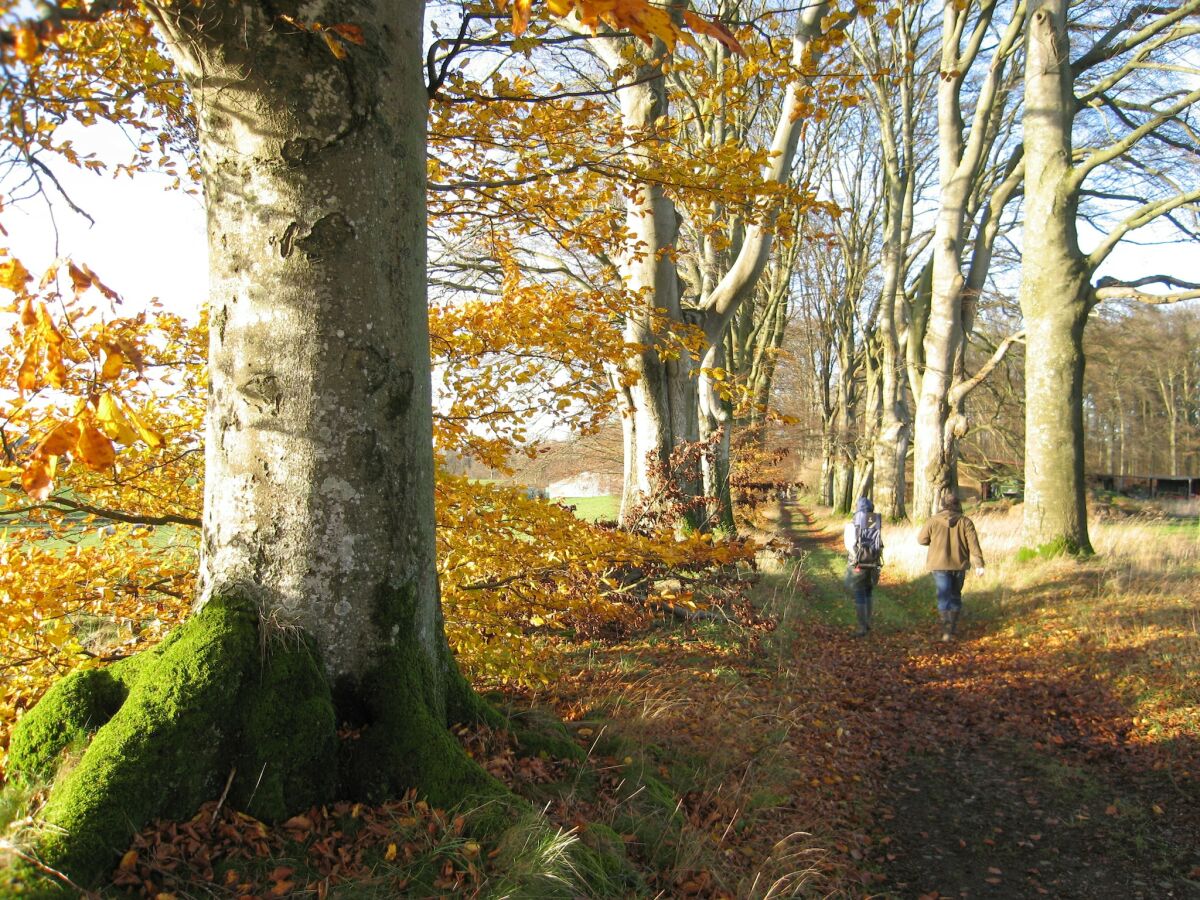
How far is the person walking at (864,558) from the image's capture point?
1018 cm

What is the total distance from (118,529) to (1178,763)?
710cm

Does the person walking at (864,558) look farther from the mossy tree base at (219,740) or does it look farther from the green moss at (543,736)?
the mossy tree base at (219,740)

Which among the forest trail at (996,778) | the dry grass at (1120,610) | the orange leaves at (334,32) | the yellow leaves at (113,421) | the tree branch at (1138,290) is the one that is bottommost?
the forest trail at (996,778)

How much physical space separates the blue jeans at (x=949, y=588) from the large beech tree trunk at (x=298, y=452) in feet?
26.0

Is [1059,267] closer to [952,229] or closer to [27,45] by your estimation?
[952,229]

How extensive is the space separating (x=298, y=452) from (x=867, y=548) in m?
8.53

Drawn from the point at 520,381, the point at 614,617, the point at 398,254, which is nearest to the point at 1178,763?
the point at 614,617

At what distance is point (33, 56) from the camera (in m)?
1.87

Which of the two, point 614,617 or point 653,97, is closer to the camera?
point 614,617

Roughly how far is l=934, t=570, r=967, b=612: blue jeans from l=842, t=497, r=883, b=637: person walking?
750mm

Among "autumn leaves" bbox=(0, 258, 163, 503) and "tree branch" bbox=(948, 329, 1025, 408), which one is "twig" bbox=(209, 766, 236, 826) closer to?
"autumn leaves" bbox=(0, 258, 163, 503)

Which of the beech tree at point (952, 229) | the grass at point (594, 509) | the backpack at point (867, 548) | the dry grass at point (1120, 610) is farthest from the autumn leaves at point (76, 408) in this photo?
the beech tree at point (952, 229)

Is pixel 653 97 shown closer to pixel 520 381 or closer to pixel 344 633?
pixel 520 381

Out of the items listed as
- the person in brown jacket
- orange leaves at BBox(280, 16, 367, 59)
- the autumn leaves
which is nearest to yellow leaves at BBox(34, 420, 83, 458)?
the autumn leaves
